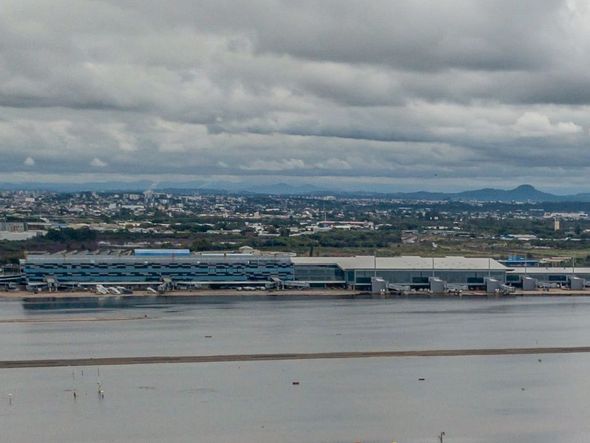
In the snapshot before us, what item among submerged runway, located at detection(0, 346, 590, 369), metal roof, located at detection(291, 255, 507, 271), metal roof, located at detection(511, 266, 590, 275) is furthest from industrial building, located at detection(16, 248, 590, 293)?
submerged runway, located at detection(0, 346, 590, 369)

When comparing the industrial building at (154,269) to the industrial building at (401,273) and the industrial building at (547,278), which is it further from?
the industrial building at (547,278)

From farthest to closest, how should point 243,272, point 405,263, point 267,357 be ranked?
1. point 405,263
2. point 243,272
3. point 267,357

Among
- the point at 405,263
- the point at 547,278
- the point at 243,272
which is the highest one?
the point at 405,263

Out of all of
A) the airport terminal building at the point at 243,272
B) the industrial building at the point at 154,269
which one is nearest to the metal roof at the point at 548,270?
the airport terminal building at the point at 243,272

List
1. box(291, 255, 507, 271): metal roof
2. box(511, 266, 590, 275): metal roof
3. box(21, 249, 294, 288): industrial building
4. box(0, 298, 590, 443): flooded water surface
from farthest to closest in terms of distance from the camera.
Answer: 1. box(511, 266, 590, 275): metal roof
2. box(291, 255, 507, 271): metal roof
3. box(21, 249, 294, 288): industrial building
4. box(0, 298, 590, 443): flooded water surface

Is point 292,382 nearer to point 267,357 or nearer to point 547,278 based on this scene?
point 267,357

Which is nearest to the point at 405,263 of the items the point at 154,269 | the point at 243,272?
the point at 243,272

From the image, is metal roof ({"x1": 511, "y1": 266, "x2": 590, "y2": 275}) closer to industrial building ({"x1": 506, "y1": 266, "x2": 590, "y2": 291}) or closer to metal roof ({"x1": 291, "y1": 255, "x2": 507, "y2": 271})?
industrial building ({"x1": 506, "y1": 266, "x2": 590, "y2": 291})

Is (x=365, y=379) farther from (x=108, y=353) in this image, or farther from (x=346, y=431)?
(x=108, y=353)
